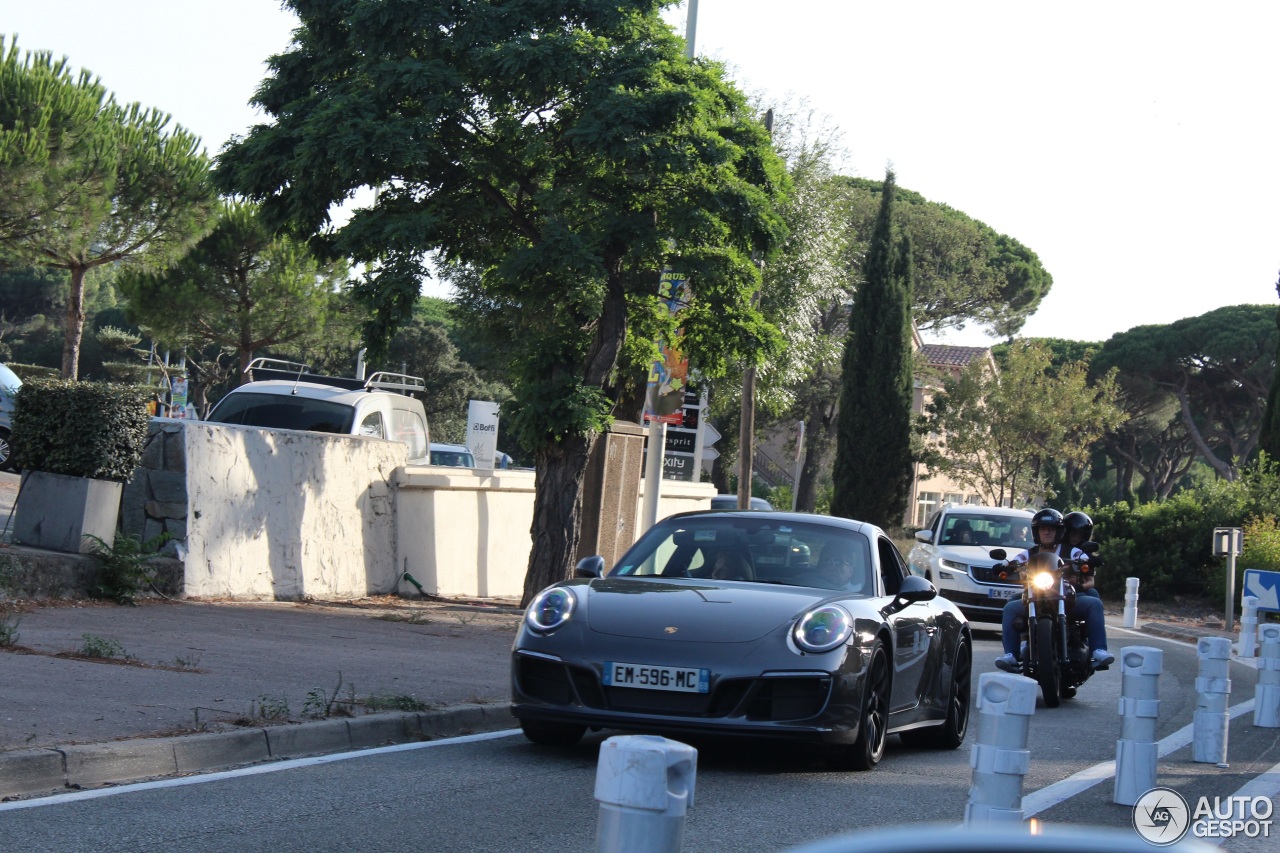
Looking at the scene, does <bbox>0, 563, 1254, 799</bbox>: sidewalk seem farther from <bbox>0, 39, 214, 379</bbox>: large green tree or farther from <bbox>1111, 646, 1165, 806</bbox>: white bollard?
<bbox>0, 39, 214, 379</bbox>: large green tree

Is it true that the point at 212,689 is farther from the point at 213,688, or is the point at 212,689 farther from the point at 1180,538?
the point at 1180,538

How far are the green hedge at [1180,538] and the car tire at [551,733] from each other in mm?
25785

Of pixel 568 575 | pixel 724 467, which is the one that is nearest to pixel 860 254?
pixel 724 467

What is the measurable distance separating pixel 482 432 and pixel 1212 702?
22896 millimetres

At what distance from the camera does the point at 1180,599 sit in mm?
31781

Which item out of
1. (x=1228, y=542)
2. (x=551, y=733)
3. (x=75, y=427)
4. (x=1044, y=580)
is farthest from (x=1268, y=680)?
(x=1228, y=542)

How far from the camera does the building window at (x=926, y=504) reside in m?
74.3

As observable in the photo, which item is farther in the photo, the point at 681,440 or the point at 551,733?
the point at 681,440

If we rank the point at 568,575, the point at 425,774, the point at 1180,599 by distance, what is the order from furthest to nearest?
Answer: the point at 1180,599, the point at 568,575, the point at 425,774

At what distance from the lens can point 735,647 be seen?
736cm

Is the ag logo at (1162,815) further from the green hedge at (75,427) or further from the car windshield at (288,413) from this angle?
the car windshield at (288,413)

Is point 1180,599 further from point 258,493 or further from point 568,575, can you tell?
point 258,493

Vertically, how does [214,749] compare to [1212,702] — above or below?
below

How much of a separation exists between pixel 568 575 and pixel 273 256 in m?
26.1
